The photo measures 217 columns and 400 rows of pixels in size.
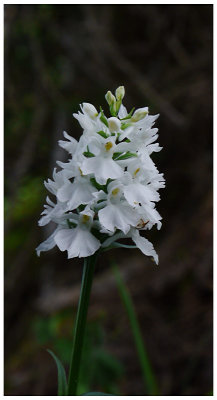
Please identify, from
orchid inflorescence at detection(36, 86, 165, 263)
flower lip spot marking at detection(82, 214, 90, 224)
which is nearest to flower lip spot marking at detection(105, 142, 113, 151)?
orchid inflorescence at detection(36, 86, 165, 263)

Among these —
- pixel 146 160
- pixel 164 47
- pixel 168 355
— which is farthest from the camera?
pixel 164 47

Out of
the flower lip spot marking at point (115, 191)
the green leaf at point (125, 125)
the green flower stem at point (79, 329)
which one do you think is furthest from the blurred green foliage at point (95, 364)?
the green leaf at point (125, 125)

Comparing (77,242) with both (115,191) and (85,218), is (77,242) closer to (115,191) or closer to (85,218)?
(85,218)

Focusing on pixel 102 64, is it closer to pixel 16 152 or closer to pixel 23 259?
pixel 16 152

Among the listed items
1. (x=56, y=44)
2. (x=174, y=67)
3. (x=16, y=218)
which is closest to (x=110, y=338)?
(x=16, y=218)

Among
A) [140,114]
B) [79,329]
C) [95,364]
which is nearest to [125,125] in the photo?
[140,114]

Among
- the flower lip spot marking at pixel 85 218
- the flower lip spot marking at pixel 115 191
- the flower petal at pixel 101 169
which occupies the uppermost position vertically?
the flower petal at pixel 101 169

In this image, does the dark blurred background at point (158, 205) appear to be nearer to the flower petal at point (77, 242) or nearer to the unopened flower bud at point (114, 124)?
the flower petal at point (77, 242)
